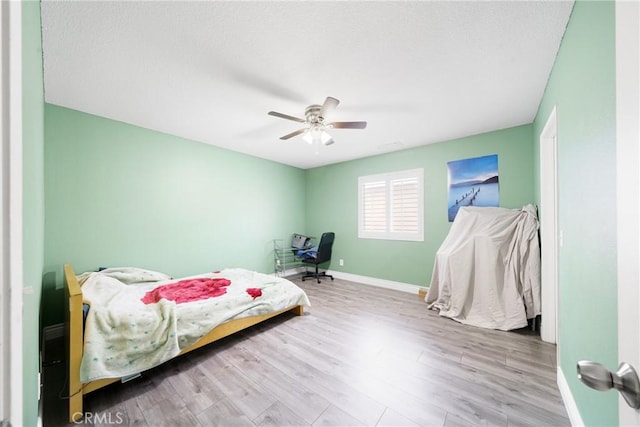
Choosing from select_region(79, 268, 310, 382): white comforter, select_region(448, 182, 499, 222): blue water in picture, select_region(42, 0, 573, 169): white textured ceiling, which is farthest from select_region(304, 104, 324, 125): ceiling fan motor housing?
select_region(448, 182, 499, 222): blue water in picture

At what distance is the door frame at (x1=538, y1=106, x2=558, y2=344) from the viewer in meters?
2.37

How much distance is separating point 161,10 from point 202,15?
0.23 meters

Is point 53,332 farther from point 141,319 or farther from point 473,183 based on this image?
point 473,183

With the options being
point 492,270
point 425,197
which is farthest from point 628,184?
point 425,197

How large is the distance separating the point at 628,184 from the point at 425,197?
11.9ft

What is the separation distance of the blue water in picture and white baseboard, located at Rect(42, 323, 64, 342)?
4.97 m

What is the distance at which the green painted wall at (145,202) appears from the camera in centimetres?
258

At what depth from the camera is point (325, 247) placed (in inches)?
187

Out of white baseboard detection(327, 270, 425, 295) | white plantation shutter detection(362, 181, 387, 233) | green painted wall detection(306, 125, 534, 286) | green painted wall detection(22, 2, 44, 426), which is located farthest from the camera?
white plantation shutter detection(362, 181, 387, 233)

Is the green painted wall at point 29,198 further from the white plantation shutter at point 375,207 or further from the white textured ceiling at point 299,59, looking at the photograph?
the white plantation shutter at point 375,207

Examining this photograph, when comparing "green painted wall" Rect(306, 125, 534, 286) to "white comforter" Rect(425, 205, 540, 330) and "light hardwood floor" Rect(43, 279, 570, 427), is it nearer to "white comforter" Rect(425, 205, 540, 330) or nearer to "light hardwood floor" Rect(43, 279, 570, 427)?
"white comforter" Rect(425, 205, 540, 330)

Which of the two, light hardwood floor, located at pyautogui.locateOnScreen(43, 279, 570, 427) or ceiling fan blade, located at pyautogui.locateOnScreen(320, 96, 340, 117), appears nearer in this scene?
light hardwood floor, located at pyautogui.locateOnScreen(43, 279, 570, 427)

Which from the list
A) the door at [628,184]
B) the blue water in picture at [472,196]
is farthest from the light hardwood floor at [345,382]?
the blue water in picture at [472,196]

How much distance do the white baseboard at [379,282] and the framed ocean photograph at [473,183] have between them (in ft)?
4.25
